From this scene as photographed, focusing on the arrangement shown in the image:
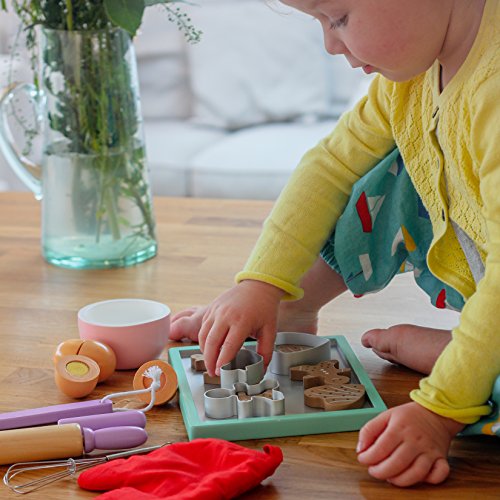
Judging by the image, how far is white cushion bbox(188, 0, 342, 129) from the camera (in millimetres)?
2891

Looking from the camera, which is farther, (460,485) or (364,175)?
(364,175)

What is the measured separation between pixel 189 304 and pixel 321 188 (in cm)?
29

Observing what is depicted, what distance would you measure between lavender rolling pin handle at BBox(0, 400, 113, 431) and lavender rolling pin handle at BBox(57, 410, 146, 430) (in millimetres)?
17

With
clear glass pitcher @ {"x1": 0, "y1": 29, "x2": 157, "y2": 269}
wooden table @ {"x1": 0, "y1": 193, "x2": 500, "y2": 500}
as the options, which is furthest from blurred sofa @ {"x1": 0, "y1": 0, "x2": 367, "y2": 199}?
clear glass pitcher @ {"x1": 0, "y1": 29, "x2": 157, "y2": 269}

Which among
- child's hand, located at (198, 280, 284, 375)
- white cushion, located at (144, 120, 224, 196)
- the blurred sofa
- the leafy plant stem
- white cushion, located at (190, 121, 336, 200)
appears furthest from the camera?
the blurred sofa

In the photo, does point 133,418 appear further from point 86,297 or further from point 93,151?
point 93,151

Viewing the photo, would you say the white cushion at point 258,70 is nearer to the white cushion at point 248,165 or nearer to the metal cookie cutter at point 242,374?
A: the white cushion at point 248,165

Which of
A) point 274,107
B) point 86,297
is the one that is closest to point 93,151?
point 86,297

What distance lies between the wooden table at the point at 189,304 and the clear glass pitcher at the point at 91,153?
4 cm

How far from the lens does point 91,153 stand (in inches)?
53.7

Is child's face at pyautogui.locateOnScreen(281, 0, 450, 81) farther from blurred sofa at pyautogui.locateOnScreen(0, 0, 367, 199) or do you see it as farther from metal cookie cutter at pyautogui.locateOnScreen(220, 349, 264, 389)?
blurred sofa at pyautogui.locateOnScreen(0, 0, 367, 199)

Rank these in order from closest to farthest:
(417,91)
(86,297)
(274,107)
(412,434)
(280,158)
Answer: (412,434) → (417,91) → (86,297) → (280,158) → (274,107)

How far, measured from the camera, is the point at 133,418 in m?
0.89

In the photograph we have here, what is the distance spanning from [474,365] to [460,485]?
101mm
